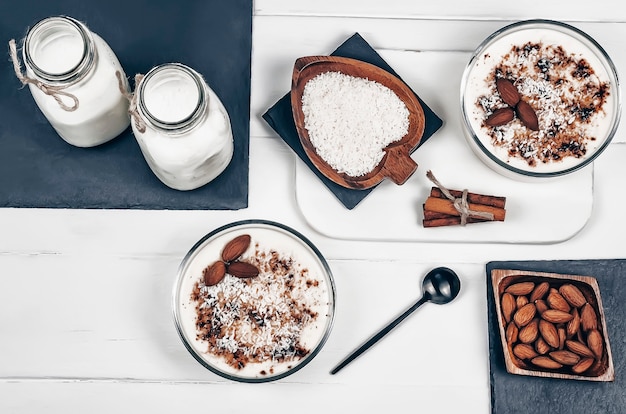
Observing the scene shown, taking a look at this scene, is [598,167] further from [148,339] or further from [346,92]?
[148,339]

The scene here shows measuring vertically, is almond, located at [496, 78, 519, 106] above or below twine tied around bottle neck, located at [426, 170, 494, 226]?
above

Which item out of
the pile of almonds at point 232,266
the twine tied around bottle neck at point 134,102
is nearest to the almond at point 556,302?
the pile of almonds at point 232,266

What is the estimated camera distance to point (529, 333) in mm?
974

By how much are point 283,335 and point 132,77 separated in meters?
0.43

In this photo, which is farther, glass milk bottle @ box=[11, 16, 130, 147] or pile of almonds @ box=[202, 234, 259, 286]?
pile of almonds @ box=[202, 234, 259, 286]

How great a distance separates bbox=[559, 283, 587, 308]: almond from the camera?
0.98m

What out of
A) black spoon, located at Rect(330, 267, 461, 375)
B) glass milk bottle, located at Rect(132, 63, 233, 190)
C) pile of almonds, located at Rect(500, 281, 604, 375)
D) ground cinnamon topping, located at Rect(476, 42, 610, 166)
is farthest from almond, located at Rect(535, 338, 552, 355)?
glass milk bottle, located at Rect(132, 63, 233, 190)

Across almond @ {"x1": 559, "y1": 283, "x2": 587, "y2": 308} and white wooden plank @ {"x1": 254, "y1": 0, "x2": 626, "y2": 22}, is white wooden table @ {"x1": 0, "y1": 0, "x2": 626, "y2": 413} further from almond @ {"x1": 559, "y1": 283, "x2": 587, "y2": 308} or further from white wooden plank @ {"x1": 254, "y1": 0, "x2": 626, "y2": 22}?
white wooden plank @ {"x1": 254, "y1": 0, "x2": 626, "y2": 22}

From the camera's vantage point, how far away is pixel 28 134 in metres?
1.00

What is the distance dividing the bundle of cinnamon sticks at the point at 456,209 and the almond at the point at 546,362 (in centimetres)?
20

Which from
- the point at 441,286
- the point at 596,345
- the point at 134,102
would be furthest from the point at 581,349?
the point at 134,102

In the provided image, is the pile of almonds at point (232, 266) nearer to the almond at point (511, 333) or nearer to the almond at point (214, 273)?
the almond at point (214, 273)

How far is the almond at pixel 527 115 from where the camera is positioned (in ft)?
3.14

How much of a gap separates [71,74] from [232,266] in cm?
33
